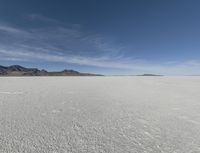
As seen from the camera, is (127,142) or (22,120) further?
(22,120)

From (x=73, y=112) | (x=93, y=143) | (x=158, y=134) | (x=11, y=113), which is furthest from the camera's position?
(x=73, y=112)

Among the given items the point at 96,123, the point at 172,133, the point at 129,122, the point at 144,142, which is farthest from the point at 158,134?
the point at 96,123

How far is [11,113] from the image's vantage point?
11.7 feet

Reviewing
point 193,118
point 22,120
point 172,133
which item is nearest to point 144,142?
point 172,133

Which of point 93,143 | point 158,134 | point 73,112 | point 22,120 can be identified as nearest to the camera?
point 93,143

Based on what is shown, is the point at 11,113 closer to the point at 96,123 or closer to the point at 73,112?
the point at 73,112

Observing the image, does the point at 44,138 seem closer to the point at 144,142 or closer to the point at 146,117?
the point at 144,142

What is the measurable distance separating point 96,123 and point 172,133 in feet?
4.78

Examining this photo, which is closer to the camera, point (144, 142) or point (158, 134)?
point (144, 142)

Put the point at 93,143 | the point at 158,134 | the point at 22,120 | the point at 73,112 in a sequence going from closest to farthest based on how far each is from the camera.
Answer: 1. the point at 93,143
2. the point at 158,134
3. the point at 22,120
4. the point at 73,112

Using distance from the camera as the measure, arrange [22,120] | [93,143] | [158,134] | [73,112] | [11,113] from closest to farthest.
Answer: [93,143] → [158,134] → [22,120] → [11,113] → [73,112]

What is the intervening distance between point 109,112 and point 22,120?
2060mm

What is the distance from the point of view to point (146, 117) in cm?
363

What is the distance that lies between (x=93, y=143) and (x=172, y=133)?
59.2 inches
